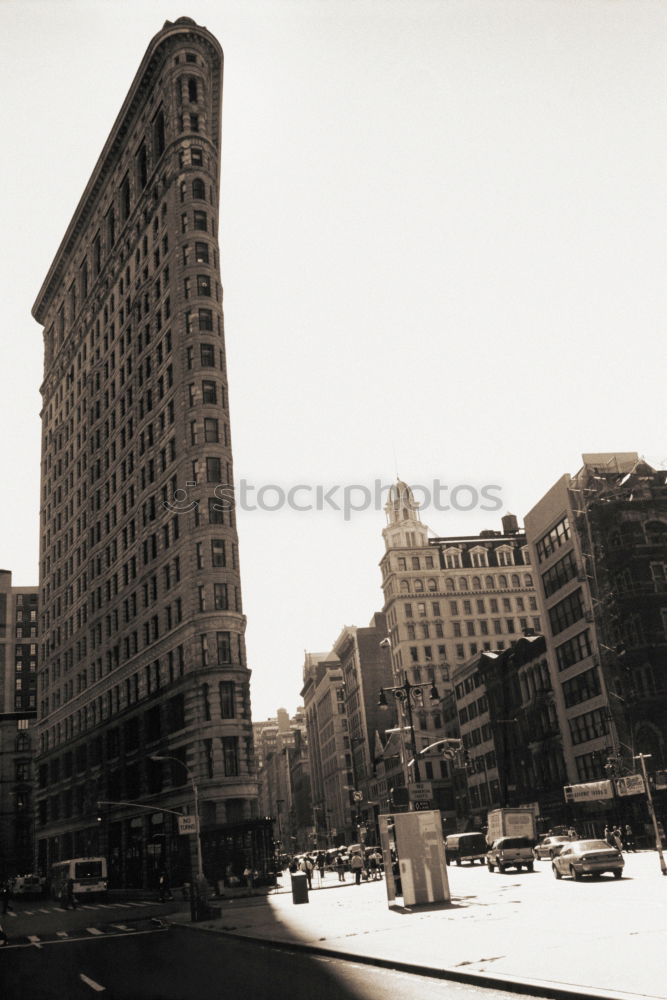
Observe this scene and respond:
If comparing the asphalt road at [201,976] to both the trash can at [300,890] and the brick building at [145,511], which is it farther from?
the brick building at [145,511]

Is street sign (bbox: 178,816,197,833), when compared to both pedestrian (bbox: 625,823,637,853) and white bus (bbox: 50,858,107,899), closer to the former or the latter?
white bus (bbox: 50,858,107,899)

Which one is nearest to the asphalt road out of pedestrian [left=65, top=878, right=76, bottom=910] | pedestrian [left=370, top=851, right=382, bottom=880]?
pedestrian [left=65, top=878, right=76, bottom=910]

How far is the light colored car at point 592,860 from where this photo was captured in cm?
3266

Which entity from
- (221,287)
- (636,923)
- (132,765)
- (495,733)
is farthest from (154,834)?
(636,923)

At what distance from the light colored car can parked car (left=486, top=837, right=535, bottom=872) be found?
426 inches

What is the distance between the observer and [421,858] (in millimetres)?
28984

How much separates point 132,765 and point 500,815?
36.3 m

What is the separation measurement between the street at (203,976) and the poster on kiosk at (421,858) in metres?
6.39

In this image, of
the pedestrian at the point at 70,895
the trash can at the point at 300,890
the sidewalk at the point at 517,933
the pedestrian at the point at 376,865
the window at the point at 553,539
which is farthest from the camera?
the window at the point at 553,539

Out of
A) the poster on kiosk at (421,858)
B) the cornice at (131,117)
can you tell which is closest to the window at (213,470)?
the cornice at (131,117)

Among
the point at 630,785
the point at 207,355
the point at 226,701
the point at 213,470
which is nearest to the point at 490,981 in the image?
the point at 630,785

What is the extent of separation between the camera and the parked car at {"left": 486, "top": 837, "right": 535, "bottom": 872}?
147 ft

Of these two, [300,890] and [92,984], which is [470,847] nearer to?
[300,890]

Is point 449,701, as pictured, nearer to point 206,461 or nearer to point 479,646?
point 479,646
